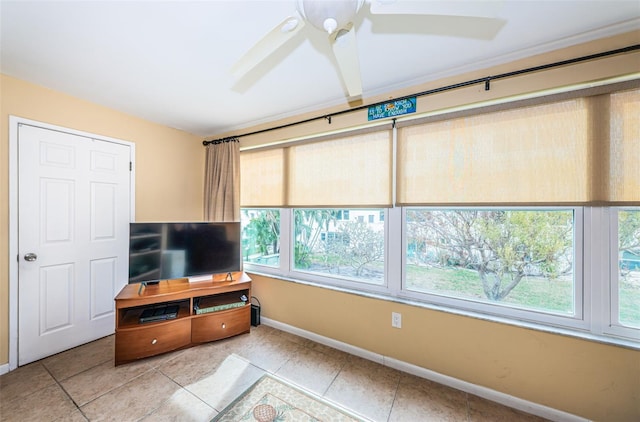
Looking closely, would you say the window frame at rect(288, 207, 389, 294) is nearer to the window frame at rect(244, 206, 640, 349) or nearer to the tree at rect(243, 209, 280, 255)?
the tree at rect(243, 209, 280, 255)

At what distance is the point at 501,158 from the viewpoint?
1.73m

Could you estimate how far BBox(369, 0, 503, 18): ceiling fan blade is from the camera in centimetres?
86

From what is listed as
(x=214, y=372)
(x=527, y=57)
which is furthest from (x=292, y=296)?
(x=527, y=57)

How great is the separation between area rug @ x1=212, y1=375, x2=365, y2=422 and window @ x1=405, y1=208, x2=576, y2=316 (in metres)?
1.11

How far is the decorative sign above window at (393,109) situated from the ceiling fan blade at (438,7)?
1.09 meters

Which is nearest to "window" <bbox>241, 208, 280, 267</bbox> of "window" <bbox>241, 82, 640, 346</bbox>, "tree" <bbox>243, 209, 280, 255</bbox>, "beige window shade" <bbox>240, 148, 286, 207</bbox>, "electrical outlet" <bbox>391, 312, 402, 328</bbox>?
"tree" <bbox>243, 209, 280, 255</bbox>

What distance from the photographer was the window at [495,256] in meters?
1.66

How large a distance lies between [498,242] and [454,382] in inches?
44.2

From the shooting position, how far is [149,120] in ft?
9.22

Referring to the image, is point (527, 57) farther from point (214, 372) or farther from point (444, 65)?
point (214, 372)

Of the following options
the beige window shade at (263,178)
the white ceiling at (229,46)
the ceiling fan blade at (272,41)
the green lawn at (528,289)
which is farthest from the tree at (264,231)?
the ceiling fan blade at (272,41)

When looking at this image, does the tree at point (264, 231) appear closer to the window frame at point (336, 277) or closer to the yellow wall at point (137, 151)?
the window frame at point (336, 277)

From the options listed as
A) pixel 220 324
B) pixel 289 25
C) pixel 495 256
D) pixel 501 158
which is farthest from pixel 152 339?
pixel 501 158

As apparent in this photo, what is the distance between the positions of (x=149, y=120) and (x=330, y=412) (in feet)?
11.2
